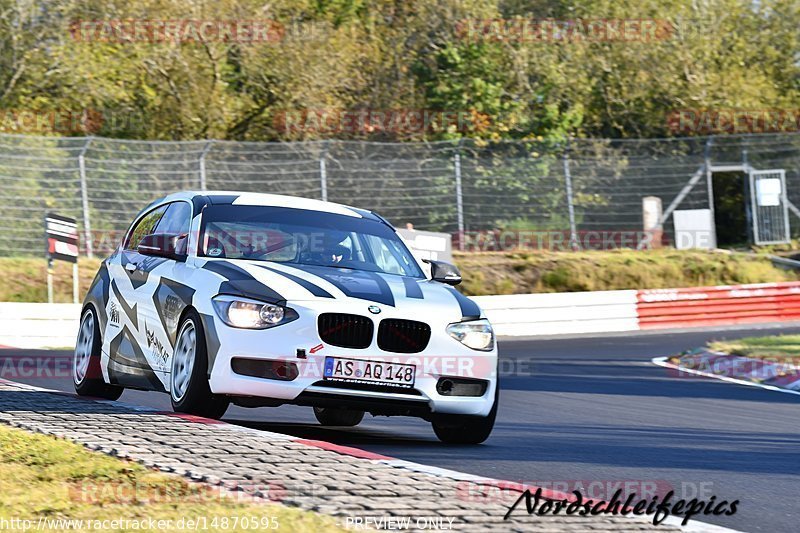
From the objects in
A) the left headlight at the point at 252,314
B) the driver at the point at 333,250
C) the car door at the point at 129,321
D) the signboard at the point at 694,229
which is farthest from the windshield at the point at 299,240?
the signboard at the point at 694,229

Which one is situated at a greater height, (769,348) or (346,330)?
(346,330)

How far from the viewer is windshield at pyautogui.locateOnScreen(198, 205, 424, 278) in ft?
29.0

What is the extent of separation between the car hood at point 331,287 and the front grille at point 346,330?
Answer: 13 cm

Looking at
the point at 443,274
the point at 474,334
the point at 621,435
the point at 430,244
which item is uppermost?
the point at 430,244

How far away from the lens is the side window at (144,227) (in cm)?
998

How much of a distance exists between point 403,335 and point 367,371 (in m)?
0.34

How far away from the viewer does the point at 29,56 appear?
33.8 metres

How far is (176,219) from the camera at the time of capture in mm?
9500

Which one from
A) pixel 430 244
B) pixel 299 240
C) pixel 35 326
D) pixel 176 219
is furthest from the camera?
pixel 430 244

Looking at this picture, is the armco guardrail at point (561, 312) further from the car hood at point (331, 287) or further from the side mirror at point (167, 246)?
the car hood at point (331, 287)

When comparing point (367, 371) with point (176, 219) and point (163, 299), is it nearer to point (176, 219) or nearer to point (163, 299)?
point (163, 299)

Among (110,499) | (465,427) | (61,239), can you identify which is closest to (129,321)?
(465,427)

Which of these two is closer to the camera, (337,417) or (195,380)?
(195,380)

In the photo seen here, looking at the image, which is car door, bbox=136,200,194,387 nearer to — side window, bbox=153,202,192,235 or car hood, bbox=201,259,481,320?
side window, bbox=153,202,192,235
